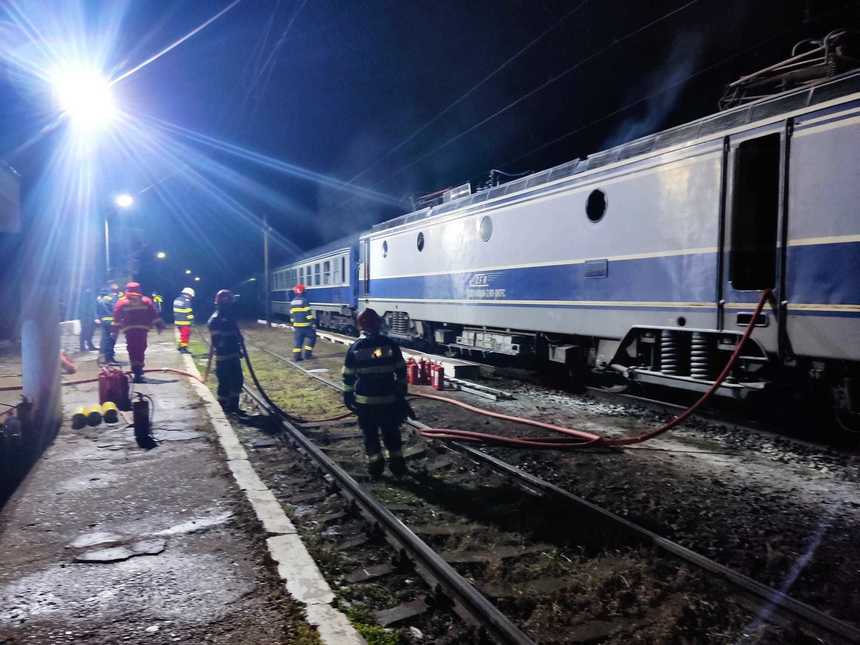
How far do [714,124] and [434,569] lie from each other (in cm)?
624

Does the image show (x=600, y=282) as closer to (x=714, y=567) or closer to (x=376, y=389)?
(x=376, y=389)

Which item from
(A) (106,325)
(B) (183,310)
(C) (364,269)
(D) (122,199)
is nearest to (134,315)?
(A) (106,325)

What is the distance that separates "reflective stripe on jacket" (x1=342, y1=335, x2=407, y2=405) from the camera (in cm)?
571

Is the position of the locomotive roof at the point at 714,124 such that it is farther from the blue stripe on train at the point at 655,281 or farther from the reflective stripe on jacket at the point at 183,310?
the reflective stripe on jacket at the point at 183,310

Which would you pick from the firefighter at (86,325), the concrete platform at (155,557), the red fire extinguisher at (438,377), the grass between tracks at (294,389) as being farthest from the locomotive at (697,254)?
the firefighter at (86,325)

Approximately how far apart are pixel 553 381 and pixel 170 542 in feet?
27.3

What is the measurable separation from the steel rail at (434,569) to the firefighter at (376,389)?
1.55ft

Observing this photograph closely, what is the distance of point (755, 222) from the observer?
7.16 metres

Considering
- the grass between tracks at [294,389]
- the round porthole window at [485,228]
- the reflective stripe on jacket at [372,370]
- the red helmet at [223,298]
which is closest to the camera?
the reflective stripe on jacket at [372,370]

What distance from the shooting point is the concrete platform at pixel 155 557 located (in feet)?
10.5

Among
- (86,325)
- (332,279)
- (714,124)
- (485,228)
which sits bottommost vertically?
(86,325)

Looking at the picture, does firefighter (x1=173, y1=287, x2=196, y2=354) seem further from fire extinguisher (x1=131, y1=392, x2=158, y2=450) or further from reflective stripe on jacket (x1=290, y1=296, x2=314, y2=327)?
fire extinguisher (x1=131, y1=392, x2=158, y2=450)

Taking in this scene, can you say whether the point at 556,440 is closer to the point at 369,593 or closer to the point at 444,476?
the point at 444,476

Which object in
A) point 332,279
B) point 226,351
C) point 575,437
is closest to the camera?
point 575,437
